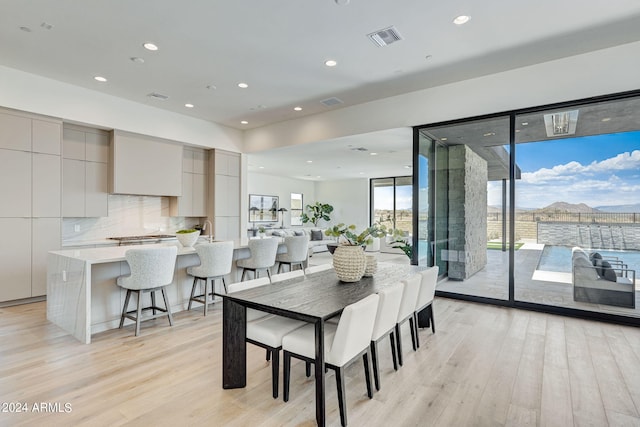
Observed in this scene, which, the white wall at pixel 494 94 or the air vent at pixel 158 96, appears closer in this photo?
the white wall at pixel 494 94

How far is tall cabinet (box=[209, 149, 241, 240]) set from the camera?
22.8ft

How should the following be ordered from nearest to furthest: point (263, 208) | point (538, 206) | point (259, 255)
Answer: point (538, 206) < point (259, 255) < point (263, 208)

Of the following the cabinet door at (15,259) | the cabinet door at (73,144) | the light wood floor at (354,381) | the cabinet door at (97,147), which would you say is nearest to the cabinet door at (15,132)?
the cabinet door at (73,144)

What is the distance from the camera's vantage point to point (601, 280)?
13.2 ft

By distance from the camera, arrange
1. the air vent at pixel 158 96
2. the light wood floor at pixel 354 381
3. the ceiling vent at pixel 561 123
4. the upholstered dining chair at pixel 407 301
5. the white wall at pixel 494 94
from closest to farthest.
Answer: the light wood floor at pixel 354 381, the upholstered dining chair at pixel 407 301, the white wall at pixel 494 94, the ceiling vent at pixel 561 123, the air vent at pixel 158 96

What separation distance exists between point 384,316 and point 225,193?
18.2 feet

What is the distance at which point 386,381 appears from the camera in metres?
2.48

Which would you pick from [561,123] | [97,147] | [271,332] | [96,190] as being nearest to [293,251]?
[271,332]

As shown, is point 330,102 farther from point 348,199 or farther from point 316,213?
point 316,213

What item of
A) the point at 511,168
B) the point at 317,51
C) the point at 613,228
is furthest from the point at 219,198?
the point at 613,228

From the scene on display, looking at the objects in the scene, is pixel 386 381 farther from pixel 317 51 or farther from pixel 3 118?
pixel 3 118

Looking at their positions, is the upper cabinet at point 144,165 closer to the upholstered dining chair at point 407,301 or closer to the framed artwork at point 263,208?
the framed artwork at point 263,208

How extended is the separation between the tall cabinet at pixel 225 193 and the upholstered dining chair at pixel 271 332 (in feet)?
15.5

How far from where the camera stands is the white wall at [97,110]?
4.40 m
